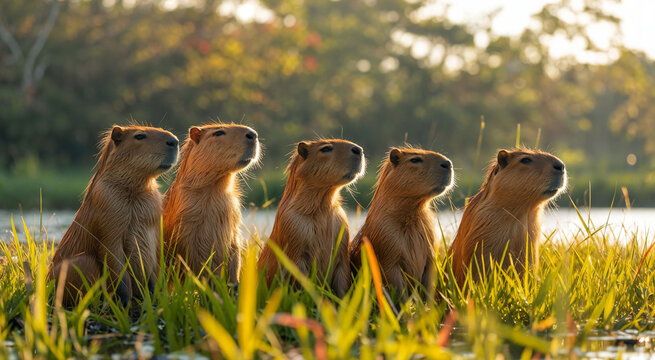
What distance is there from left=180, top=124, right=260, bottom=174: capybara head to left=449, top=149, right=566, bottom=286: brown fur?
1.29m

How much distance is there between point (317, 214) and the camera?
3910mm

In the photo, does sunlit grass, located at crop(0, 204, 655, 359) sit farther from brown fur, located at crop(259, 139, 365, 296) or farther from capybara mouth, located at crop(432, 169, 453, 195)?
capybara mouth, located at crop(432, 169, 453, 195)

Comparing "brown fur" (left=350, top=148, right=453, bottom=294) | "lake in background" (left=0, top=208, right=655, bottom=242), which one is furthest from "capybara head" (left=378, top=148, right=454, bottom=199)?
"lake in background" (left=0, top=208, right=655, bottom=242)

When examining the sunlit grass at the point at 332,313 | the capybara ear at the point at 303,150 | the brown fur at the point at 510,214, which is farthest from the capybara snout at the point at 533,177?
the capybara ear at the point at 303,150

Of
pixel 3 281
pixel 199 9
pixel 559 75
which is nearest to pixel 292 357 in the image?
pixel 3 281

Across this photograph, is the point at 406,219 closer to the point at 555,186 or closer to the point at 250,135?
the point at 555,186

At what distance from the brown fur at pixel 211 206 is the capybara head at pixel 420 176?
796 millimetres

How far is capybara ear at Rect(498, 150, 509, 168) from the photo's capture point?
163 inches

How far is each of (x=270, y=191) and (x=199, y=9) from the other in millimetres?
10574

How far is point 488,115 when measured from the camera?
1102 inches

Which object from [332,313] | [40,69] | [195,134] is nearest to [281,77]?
[40,69]

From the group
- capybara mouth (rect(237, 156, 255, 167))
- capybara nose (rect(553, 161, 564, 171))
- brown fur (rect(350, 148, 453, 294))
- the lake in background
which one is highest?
capybara nose (rect(553, 161, 564, 171))

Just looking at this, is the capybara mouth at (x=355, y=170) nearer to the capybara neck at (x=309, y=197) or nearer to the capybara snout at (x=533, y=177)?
the capybara neck at (x=309, y=197)

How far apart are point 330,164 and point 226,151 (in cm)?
63
